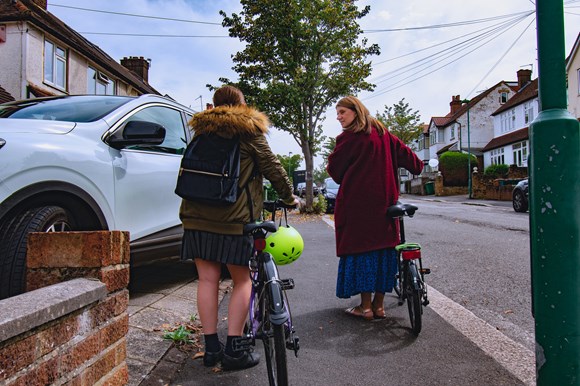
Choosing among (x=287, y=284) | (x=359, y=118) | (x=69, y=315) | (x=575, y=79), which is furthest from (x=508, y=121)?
(x=69, y=315)

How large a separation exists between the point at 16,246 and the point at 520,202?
52.1 ft

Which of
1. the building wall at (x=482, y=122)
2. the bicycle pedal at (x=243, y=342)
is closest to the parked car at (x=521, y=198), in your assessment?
the bicycle pedal at (x=243, y=342)

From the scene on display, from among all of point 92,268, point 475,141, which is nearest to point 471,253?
point 92,268

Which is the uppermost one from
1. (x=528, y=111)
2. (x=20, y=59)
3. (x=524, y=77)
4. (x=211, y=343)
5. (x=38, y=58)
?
(x=524, y=77)

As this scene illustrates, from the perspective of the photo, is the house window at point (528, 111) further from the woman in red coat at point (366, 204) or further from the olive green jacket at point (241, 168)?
the olive green jacket at point (241, 168)

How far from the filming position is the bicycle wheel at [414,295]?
129 inches

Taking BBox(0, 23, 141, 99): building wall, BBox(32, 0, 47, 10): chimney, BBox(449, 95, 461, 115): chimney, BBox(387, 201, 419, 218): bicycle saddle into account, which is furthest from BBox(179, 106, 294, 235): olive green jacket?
BBox(449, 95, 461, 115): chimney

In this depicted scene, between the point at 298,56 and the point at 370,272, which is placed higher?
the point at 298,56

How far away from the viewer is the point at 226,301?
14.5ft

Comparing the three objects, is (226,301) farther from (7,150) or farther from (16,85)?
(16,85)

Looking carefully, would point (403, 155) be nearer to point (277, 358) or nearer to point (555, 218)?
point (555, 218)

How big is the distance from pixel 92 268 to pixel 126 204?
148 cm

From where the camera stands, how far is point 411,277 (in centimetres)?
339

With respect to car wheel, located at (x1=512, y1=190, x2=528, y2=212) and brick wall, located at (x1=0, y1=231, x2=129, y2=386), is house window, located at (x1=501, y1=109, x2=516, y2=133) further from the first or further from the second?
brick wall, located at (x1=0, y1=231, x2=129, y2=386)
